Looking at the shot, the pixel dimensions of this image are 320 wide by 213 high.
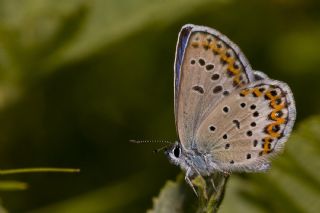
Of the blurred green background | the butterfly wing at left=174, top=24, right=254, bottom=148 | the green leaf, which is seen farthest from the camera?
the blurred green background

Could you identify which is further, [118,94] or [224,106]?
[118,94]

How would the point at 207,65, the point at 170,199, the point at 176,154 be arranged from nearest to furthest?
the point at 170,199 < the point at 207,65 < the point at 176,154

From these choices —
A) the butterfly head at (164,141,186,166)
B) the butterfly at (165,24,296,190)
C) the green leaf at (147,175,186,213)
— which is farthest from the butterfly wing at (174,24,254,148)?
the green leaf at (147,175,186,213)

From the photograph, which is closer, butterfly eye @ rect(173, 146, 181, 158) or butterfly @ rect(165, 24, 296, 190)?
butterfly @ rect(165, 24, 296, 190)

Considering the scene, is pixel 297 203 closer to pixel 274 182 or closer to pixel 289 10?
pixel 274 182

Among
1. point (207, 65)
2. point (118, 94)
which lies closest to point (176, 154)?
point (207, 65)

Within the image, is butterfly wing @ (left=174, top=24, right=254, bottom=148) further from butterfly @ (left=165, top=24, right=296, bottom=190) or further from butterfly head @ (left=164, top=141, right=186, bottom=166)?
butterfly head @ (left=164, top=141, right=186, bottom=166)

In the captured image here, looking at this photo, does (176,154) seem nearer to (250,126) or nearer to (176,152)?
(176,152)
